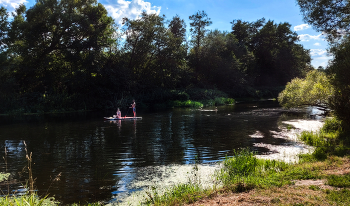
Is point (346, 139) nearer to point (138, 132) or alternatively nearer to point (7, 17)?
point (138, 132)

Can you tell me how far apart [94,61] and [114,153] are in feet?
89.8

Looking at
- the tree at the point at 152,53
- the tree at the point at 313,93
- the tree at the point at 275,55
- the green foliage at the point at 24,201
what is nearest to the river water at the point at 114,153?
the green foliage at the point at 24,201

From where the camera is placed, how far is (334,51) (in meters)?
14.0

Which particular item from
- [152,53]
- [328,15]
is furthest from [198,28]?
[328,15]

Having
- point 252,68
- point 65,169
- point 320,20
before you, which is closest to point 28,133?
point 65,169

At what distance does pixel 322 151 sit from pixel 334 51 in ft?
22.3

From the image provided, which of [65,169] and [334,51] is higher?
[334,51]

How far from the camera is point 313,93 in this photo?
1574cm

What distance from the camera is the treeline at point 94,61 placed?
33.5 m

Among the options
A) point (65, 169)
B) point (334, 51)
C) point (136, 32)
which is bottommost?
point (65, 169)

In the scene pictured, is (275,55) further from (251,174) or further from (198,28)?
(251,174)

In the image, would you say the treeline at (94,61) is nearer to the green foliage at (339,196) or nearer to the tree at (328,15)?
the tree at (328,15)

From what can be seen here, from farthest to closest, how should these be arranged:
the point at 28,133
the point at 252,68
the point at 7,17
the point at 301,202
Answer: the point at 252,68 < the point at 7,17 < the point at 28,133 < the point at 301,202

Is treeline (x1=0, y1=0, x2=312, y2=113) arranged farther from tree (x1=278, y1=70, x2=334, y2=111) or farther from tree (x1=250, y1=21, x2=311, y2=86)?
tree (x1=278, y1=70, x2=334, y2=111)
